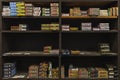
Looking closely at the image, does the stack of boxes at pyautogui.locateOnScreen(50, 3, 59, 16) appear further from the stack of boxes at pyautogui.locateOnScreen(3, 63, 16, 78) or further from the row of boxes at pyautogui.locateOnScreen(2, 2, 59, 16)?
the stack of boxes at pyautogui.locateOnScreen(3, 63, 16, 78)

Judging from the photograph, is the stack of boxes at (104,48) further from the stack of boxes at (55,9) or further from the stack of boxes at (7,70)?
the stack of boxes at (7,70)

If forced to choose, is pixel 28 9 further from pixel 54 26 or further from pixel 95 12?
pixel 95 12

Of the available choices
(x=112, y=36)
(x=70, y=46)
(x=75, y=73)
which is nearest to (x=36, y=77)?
(x=75, y=73)

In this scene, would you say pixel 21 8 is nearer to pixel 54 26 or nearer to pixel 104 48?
pixel 54 26

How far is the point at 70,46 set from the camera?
14.9ft

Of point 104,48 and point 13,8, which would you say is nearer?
point 13,8

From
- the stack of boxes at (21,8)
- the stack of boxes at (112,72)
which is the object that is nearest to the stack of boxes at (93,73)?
the stack of boxes at (112,72)

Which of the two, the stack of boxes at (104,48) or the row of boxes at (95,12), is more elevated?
the row of boxes at (95,12)

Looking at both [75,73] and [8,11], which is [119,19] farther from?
[8,11]

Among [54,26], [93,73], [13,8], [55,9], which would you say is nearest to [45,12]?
[55,9]

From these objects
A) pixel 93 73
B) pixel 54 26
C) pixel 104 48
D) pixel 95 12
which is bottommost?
pixel 93 73

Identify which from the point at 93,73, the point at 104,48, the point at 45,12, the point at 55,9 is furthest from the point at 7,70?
the point at 104,48

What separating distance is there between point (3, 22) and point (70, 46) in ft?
5.15

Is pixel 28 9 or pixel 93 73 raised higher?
pixel 28 9
